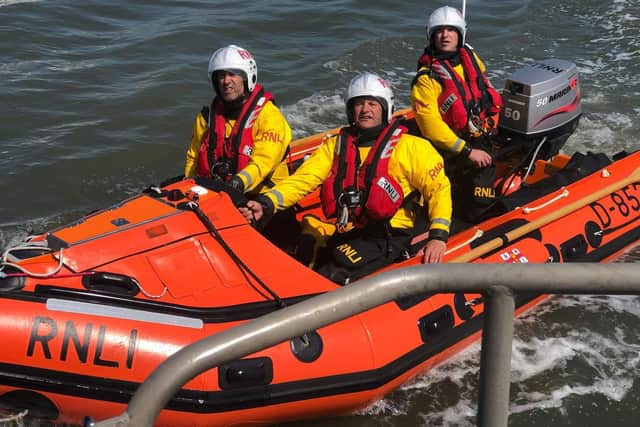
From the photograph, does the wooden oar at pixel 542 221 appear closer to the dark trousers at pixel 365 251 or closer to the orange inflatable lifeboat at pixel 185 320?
the orange inflatable lifeboat at pixel 185 320

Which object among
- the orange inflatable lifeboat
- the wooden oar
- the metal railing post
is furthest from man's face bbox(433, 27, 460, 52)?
the metal railing post

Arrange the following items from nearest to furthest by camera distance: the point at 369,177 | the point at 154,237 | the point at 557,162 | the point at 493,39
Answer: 1. the point at 154,237
2. the point at 369,177
3. the point at 557,162
4. the point at 493,39

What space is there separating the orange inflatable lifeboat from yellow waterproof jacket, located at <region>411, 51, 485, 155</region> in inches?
31.2

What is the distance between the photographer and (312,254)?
3799mm

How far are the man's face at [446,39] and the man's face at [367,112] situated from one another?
→ 1.19 meters

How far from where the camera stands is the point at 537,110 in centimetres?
468

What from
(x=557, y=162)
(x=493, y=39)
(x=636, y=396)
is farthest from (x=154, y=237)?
(x=493, y=39)

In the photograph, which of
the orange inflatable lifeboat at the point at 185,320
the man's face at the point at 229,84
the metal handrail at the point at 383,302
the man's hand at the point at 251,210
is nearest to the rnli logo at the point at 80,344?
the orange inflatable lifeboat at the point at 185,320

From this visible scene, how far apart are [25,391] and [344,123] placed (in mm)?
5046

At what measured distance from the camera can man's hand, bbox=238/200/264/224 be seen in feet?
11.3

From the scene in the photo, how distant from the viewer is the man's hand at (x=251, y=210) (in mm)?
3438

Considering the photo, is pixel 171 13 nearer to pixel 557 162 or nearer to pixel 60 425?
pixel 557 162

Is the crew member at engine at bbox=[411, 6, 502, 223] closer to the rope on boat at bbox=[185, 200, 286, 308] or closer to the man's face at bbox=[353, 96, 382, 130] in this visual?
the man's face at bbox=[353, 96, 382, 130]

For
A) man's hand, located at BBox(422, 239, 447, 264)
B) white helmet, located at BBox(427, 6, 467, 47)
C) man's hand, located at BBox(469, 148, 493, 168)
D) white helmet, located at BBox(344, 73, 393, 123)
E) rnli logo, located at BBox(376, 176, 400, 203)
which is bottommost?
man's hand, located at BBox(422, 239, 447, 264)
